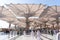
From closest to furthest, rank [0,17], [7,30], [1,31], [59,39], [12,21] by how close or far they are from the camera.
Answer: [59,39] < [1,31] < [7,30] < [0,17] < [12,21]

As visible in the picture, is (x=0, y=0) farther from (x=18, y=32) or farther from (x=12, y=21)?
(x=12, y=21)

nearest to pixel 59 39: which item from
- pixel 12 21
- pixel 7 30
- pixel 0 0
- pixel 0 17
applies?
pixel 0 0

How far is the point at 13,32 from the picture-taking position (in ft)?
25.5

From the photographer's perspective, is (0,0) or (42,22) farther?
(42,22)

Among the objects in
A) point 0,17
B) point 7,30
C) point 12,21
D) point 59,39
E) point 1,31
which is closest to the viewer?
point 59,39

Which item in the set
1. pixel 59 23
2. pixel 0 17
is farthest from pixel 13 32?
pixel 59 23

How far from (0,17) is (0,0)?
6845 mm

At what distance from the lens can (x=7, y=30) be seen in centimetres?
755

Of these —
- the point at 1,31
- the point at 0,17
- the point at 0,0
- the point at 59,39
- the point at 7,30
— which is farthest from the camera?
the point at 0,17

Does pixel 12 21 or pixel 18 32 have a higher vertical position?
pixel 12 21

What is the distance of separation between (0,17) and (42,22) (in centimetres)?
488

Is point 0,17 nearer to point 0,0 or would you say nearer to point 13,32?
point 13,32

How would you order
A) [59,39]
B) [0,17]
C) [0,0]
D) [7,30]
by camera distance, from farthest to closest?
[0,17] < [7,30] < [0,0] < [59,39]

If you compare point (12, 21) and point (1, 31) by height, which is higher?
point (12, 21)
